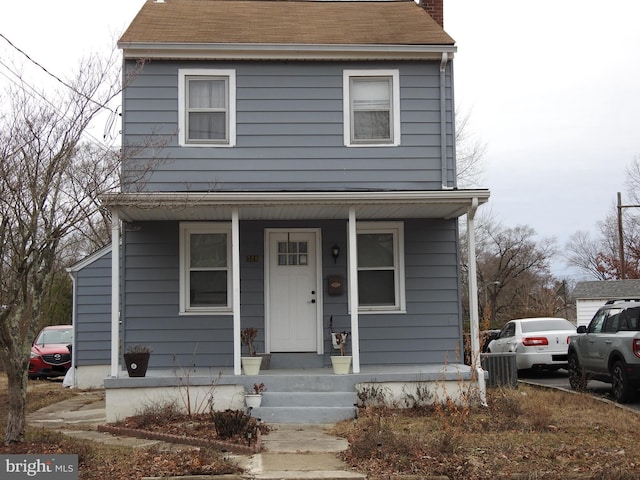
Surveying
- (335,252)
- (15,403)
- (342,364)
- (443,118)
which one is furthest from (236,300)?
(443,118)

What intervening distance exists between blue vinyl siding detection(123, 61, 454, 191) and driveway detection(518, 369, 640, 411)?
15.3 feet

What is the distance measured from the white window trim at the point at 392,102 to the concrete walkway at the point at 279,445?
505 centimetres

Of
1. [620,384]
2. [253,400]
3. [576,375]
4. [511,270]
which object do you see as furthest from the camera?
[511,270]

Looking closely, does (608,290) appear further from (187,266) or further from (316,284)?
(187,266)

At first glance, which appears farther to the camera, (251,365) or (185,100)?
(185,100)

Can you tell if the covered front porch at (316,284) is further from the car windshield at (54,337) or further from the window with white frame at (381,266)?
the car windshield at (54,337)

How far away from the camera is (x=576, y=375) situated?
13609 millimetres

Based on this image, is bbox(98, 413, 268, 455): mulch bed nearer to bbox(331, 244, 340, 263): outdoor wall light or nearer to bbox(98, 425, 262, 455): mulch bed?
bbox(98, 425, 262, 455): mulch bed

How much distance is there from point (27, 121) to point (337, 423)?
5.66 metres

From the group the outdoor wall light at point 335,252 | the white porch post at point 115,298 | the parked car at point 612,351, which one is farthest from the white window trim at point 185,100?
the parked car at point 612,351

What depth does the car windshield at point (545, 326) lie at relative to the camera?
16625 millimetres

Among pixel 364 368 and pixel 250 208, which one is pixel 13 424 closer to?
pixel 250 208

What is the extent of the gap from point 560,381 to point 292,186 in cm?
770

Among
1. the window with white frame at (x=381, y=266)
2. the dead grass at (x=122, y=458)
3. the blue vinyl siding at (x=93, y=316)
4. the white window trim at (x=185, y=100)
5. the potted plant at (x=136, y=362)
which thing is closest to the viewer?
the dead grass at (x=122, y=458)
